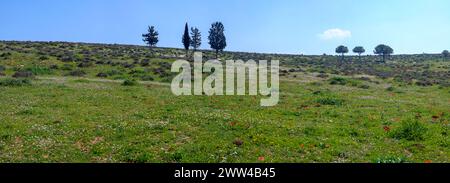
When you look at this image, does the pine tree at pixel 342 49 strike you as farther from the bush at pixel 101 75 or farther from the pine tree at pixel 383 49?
the bush at pixel 101 75

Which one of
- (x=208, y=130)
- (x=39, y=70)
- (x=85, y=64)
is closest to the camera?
(x=208, y=130)

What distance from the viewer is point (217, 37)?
126 meters

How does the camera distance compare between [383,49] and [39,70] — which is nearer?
[39,70]

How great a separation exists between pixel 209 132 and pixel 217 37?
105409mm

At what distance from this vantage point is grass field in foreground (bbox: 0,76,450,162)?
17750 mm

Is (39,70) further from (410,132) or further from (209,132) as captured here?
(410,132)

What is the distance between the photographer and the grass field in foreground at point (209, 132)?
1775 centimetres

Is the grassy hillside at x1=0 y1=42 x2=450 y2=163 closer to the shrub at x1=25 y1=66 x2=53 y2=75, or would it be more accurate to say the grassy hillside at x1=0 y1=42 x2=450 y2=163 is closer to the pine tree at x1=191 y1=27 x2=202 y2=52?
the shrub at x1=25 y1=66 x2=53 y2=75

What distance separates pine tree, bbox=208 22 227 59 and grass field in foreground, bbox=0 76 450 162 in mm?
92104

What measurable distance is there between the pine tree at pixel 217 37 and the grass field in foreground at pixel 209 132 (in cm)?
9210

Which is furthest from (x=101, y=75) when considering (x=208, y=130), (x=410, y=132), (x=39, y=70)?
(x=410, y=132)
